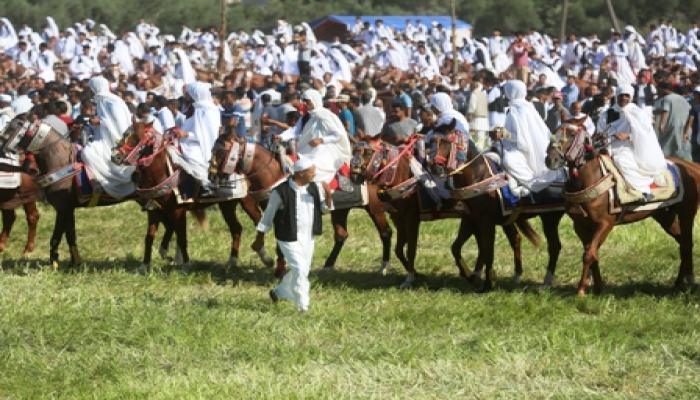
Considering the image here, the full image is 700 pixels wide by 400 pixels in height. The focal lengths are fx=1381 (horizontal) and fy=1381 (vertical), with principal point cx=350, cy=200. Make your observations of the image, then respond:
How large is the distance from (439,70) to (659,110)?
17.3 m

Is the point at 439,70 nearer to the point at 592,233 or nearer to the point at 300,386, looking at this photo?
the point at 592,233

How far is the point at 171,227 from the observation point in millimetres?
18219

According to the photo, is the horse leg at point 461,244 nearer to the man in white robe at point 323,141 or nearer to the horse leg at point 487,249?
the horse leg at point 487,249

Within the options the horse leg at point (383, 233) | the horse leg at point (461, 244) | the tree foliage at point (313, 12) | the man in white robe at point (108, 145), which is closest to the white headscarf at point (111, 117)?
the man in white robe at point (108, 145)

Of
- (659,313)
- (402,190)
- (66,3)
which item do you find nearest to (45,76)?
(402,190)

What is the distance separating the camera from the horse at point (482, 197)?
15750 mm

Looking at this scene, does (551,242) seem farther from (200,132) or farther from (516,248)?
(200,132)

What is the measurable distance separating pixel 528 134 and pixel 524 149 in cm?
20

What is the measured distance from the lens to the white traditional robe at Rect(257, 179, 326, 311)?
14.2 m

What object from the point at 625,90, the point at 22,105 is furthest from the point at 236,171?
the point at 22,105

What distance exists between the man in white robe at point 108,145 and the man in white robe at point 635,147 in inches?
244

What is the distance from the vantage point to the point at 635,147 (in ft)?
51.3

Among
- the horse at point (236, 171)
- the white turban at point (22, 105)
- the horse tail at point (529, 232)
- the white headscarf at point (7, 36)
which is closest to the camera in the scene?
the horse at point (236, 171)

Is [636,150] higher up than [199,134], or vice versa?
[636,150]
